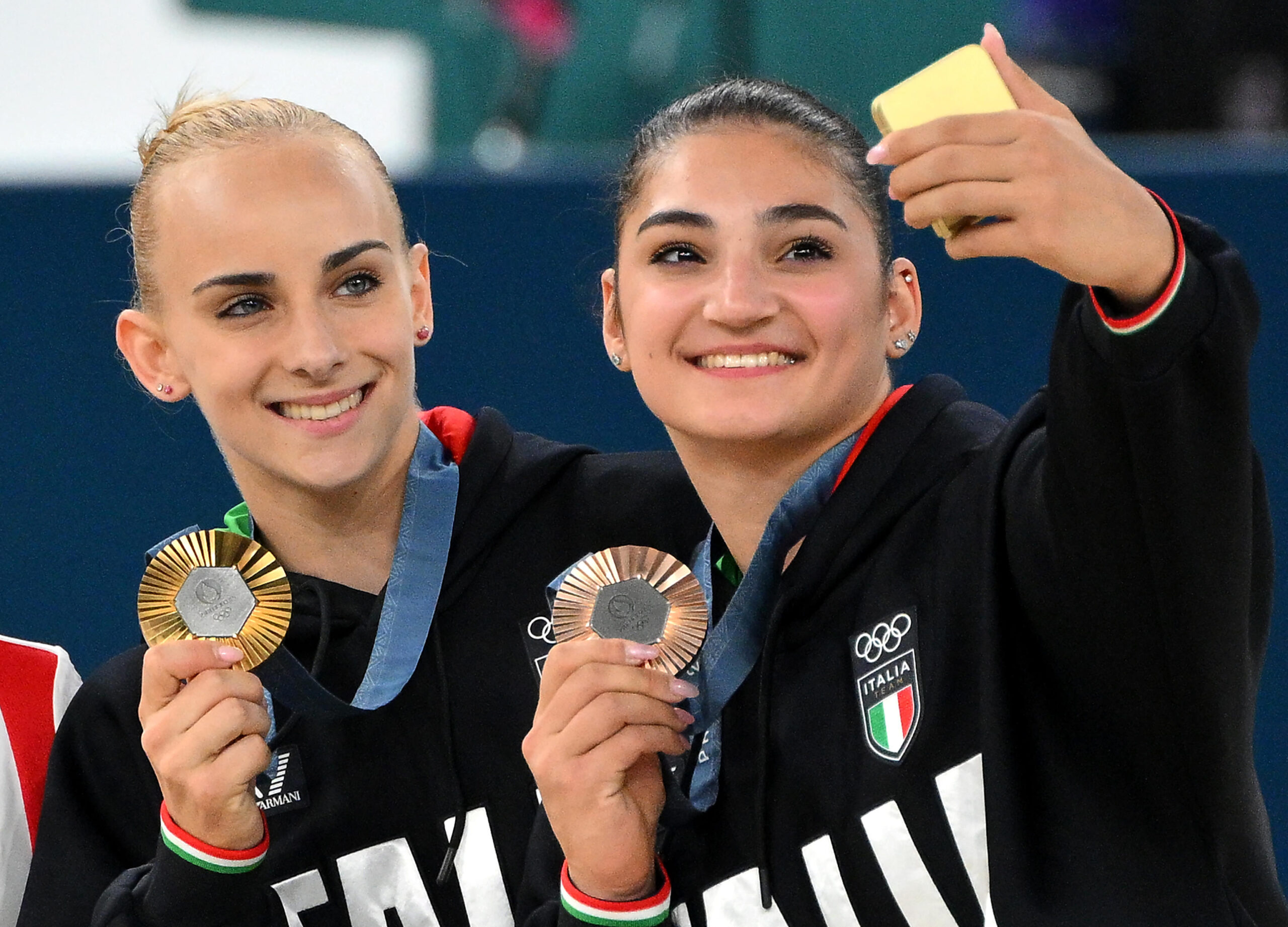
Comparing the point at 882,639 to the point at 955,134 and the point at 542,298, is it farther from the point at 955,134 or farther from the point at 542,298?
the point at 542,298

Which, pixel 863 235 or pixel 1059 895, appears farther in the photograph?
pixel 863 235

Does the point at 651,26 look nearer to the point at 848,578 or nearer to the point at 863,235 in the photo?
the point at 863,235

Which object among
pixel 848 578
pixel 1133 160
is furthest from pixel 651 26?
pixel 848 578

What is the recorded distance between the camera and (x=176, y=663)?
165 cm

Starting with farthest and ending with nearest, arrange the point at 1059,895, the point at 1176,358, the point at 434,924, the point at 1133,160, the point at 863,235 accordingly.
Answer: the point at 1133,160 → the point at 434,924 → the point at 863,235 → the point at 1059,895 → the point at 1176,358

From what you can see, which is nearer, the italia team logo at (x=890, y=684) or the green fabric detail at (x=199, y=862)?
the italia team logo at (x=890, y=684)

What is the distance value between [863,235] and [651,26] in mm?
1797

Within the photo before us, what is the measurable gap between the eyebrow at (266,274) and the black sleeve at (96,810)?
47 cm

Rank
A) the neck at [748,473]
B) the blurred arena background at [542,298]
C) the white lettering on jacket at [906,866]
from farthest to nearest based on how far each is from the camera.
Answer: the blurred arena background at [542,298]
the neck at [748,473]
the white lettering on jacket at [906,866]

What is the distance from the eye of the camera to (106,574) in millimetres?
2861

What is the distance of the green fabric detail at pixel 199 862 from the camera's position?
66.6 inches

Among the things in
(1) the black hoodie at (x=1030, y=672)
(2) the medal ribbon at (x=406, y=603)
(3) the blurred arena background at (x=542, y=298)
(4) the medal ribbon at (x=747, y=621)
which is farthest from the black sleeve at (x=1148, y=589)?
(3) the blurred arena background at (x=542, y=298)

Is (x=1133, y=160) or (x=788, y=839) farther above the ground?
(x=1133, y=160)

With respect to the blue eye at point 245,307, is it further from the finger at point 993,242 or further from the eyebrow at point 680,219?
the finger at point 993,242
